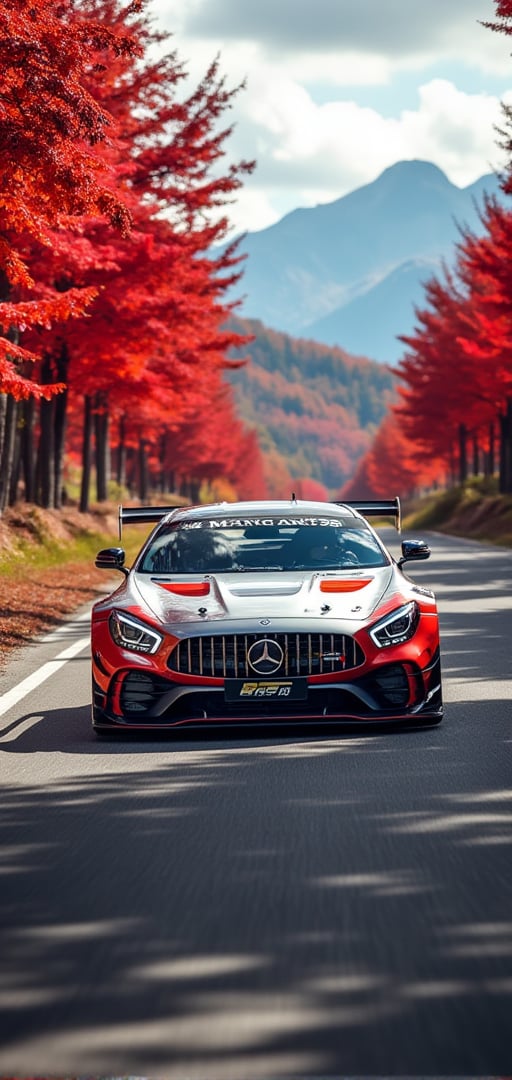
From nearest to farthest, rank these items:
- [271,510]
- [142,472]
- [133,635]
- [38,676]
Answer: [133,635]
[271,510]
[38,676]
[142,472]

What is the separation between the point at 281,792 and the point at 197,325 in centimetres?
2753

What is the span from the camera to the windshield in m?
9.99

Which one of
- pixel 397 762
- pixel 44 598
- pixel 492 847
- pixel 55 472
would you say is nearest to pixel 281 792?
pixel 397 762

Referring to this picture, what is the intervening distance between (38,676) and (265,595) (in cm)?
355

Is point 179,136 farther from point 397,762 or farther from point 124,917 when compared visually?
point 124,917

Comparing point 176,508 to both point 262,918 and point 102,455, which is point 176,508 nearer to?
point 262,918

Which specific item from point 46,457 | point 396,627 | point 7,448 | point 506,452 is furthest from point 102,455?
point 396,627

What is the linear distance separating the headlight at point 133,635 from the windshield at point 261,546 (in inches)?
39.2

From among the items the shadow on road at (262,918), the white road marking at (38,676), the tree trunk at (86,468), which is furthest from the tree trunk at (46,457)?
A: the shadow on road at (262,918)

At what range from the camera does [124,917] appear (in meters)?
5.09

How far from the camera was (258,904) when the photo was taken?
17.0 ft

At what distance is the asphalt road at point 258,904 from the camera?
12.9 ft

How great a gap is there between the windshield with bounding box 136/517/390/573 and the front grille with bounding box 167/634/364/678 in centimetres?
119

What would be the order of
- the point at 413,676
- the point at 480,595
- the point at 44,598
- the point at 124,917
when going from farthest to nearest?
the point at 480,595 < the point at 44,598 < the point at 413,676 < the point at 124,917
